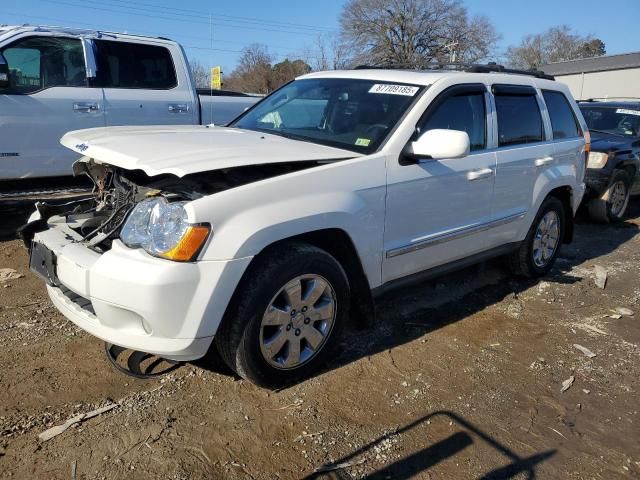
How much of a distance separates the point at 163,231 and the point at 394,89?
77.2 inches

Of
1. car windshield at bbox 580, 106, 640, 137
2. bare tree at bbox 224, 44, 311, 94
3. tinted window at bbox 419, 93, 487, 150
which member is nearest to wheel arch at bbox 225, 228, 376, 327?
tinted window at bbox 419, 93, 487, 150

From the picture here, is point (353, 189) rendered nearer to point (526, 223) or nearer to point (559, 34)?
point (526, 223)

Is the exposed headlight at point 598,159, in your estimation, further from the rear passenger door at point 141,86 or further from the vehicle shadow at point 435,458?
the vehicle shadow at point 435,458

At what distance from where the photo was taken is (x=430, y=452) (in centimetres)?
265

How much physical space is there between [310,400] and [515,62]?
6511 centimetres

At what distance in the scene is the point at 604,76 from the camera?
136 feet

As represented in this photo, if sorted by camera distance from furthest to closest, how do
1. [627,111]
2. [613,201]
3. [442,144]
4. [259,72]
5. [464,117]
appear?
[259,72] < [627,111] < [613,201] < [464,117] < [442,144]

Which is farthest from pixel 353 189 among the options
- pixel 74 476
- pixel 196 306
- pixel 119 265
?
pixel 74 476

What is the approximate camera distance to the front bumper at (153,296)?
2.50 m

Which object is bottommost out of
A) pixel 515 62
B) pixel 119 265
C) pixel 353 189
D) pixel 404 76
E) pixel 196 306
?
pixel 196 306

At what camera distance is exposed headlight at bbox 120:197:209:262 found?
252cm

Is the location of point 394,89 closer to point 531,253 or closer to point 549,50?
point 531,253

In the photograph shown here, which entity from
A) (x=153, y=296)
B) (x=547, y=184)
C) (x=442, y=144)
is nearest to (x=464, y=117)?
(x=442, y=144)

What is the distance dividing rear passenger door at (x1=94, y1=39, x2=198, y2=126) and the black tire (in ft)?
14.0
